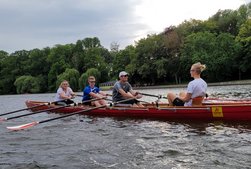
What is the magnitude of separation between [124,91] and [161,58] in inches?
2499

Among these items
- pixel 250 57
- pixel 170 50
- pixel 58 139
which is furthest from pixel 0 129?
pixel 170 50

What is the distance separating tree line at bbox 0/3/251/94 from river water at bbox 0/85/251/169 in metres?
55.6

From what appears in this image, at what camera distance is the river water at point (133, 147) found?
751 cm

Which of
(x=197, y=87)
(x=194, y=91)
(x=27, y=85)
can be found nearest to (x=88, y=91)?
(x=194, y=91)

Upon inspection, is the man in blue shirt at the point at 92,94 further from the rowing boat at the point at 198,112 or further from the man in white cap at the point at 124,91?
the rowing boat at the point at 198,112

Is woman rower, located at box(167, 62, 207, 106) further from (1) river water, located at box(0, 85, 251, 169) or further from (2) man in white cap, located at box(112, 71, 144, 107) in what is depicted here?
(2) man in white cap, located at box(112, 71, 144, 107)

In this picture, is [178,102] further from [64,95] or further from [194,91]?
[64,95]

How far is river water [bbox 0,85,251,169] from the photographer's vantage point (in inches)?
296

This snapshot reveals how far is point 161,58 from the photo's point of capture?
7806 cm

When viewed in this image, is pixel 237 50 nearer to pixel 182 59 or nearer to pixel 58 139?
pixel 182 59

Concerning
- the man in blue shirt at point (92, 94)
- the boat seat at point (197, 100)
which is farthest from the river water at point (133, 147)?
the man in blue shirt at point (92, 94)

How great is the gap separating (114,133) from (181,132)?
225 cm

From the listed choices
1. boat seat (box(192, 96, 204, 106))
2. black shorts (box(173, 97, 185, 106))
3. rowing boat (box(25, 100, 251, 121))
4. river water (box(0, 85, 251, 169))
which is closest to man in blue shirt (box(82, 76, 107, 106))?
rowing boat (box(25, 100, 251, 121))

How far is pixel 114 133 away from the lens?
1145cm
